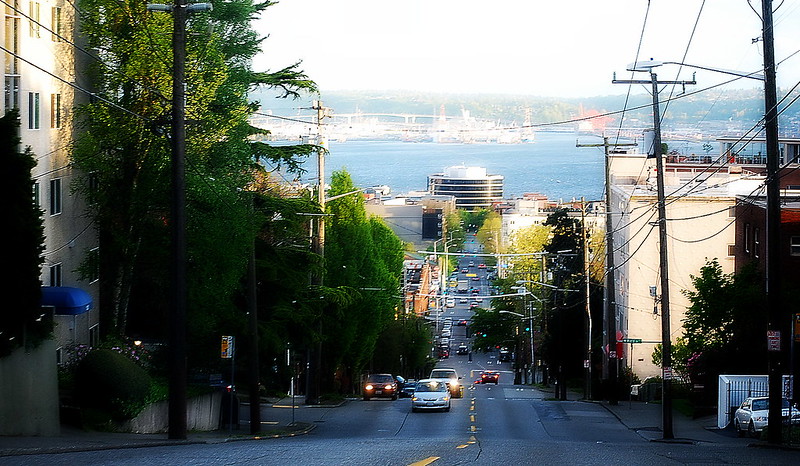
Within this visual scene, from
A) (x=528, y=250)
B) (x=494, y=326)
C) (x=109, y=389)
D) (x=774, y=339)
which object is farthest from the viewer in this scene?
Result: (x=494, y=326)

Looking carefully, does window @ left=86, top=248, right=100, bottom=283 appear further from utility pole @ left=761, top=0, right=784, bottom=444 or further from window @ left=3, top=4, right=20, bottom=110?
utility pole @ left=761, top=0, right=784, bottom=444

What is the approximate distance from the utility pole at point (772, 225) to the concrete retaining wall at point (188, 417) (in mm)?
15342

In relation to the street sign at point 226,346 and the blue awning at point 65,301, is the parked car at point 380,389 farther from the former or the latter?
the blue awning at point 65,301

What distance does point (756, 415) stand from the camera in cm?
3167

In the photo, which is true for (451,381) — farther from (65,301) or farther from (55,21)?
(55,21)

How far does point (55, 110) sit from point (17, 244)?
9.73 meters

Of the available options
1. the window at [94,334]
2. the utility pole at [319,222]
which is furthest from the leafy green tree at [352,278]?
the window at [94,334]

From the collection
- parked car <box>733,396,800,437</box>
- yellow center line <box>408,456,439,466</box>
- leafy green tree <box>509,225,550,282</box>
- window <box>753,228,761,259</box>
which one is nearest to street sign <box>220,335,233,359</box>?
yellow center line <box>408,456,439,466</box>

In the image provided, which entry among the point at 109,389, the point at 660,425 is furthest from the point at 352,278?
the point at 109,389

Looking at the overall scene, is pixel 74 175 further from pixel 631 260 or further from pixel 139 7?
pixel 631 260

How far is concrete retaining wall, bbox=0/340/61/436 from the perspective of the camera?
22984 mm

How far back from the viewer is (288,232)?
148 ft

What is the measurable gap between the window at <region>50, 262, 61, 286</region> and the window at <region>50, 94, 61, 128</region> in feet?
13.6

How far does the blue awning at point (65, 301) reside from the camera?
28094 millimetres
